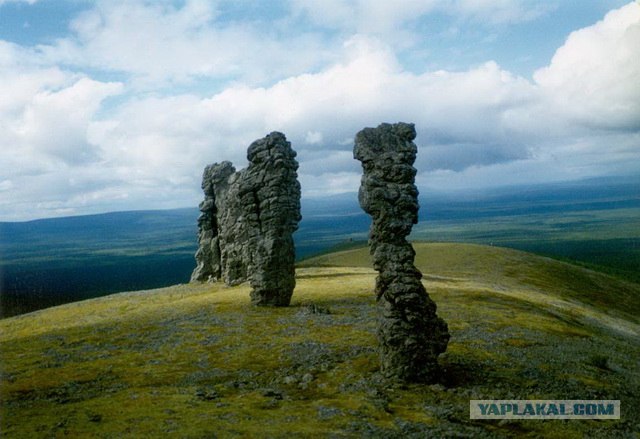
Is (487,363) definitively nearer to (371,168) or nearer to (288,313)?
(371,168)

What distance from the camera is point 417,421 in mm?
28516

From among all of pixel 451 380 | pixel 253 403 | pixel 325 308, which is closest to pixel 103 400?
pixel 253 403

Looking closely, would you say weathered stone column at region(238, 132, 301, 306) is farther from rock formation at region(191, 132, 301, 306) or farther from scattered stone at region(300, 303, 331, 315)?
scattered stone at region(300, 303, 331, 315)

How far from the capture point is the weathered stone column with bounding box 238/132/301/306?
6512cm

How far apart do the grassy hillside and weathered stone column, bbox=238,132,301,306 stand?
368 cm

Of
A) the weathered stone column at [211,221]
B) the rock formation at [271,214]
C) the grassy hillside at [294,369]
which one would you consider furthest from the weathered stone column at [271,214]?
the weathered stone column at [211,221]

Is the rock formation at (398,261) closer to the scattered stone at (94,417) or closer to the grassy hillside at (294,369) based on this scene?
the grassy hillside at (294,369)

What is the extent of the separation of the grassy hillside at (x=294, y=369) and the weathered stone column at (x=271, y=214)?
3.68m

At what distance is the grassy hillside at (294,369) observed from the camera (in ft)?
94.1

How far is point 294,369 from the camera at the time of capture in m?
39.7

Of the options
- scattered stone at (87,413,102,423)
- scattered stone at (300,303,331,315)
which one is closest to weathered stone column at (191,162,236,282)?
scattered stone at (300,303,331,315)

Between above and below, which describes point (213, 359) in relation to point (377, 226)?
below

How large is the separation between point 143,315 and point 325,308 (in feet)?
84.7

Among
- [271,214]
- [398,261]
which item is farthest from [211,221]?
[398,261]
